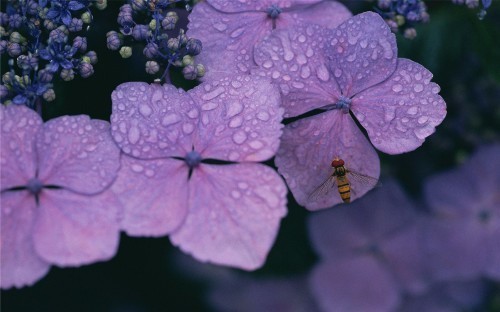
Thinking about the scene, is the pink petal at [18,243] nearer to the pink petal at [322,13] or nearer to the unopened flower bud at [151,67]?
the unopened flower bud at [151,67]

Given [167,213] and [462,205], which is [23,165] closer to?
[167,213]

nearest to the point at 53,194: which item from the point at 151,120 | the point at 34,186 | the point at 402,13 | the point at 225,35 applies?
the point at 34,186

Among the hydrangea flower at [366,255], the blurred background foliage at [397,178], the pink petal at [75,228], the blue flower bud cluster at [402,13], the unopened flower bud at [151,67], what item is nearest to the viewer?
the pink petal at [75,228]

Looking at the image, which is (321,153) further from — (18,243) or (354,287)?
(354,287)

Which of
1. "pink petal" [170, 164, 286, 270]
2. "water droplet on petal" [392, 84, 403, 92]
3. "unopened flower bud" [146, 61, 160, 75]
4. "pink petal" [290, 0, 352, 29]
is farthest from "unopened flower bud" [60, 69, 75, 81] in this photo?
"water droplet on petal" [392, 84, 403, 92]

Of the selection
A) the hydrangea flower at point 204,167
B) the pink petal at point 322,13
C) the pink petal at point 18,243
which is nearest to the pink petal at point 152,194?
the hydrangea flower at point 204,167

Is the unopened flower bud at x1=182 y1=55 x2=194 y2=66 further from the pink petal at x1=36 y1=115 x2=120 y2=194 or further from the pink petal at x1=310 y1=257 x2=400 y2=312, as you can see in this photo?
the pink petal at x1=310 y1=257 x2=400 y2=312
